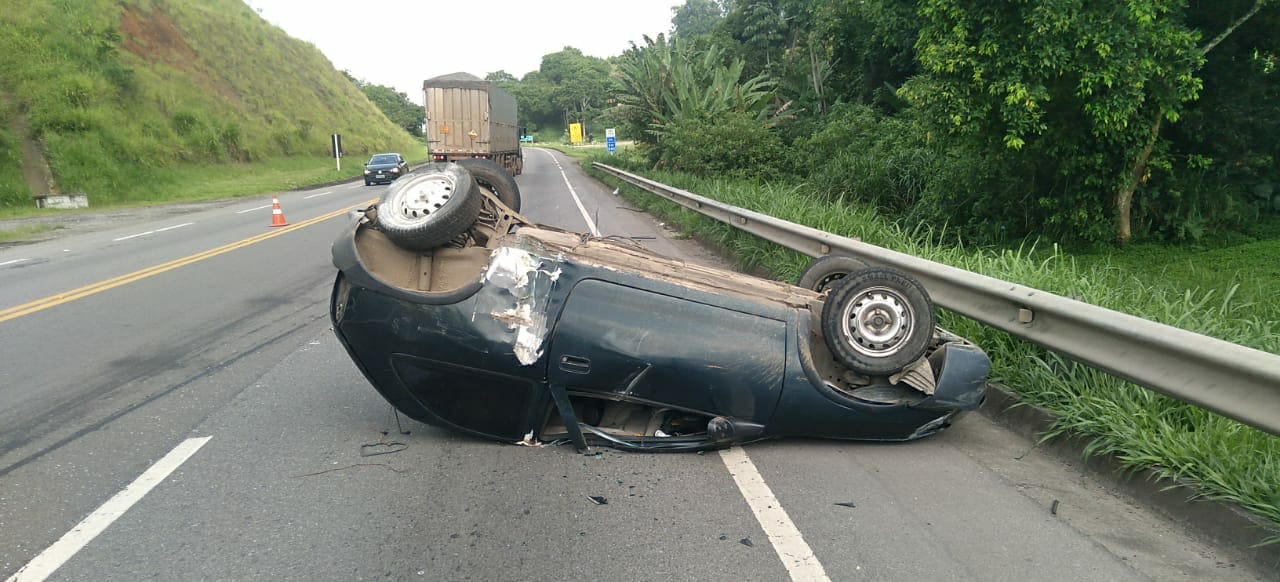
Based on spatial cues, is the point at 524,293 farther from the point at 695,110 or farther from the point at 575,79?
the point at 575,79

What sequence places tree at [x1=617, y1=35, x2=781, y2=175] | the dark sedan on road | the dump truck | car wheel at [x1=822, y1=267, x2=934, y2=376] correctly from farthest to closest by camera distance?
1. the dark sedan on road
2. the dump truck
3. tree at [x1=617, y1=35, x2=781, y2=175]
4. car wheel at [x1=822, y1=267, x2=934, y2=376]

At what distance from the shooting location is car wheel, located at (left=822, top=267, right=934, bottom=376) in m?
4.41

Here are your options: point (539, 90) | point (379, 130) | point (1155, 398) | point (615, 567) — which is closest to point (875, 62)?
point (1155, 398)

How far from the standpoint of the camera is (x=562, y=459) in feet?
14.8

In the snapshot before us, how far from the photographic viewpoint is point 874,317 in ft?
→ 14.6

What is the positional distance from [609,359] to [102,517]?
8.12ft

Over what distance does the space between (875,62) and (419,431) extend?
22754mm

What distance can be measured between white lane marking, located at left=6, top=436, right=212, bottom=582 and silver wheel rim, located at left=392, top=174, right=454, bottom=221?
1.85 m

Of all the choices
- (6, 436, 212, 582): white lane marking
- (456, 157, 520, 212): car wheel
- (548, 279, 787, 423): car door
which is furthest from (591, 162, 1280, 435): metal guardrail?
(6, 436, 212, 582): white lane marking

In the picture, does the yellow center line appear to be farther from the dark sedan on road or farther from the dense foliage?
the dark sedan on road

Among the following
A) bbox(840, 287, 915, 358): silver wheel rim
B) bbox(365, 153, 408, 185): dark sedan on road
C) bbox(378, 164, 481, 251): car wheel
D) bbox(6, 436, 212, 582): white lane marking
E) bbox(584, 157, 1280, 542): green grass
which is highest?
bbox(378, 164, 481, 251): car wheel

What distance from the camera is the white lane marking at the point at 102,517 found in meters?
3.41

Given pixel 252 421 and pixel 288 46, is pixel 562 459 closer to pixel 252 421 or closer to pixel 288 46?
pixel 252 421

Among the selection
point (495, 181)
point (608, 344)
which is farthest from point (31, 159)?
point (608, 344)
